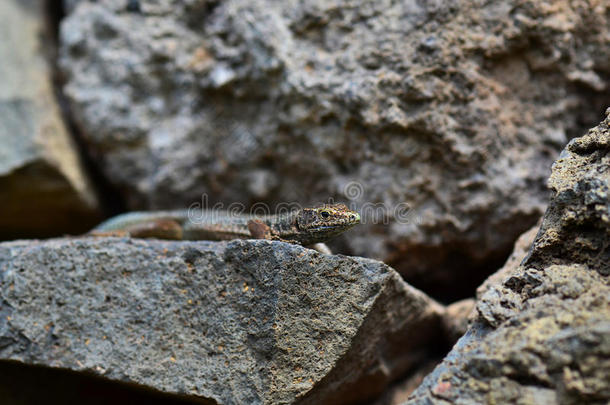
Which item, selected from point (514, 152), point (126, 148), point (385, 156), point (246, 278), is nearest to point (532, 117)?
point (514, 152)

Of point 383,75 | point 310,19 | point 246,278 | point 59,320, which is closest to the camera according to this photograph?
point 246,278

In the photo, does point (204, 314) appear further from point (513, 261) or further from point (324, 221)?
point (513, 261)

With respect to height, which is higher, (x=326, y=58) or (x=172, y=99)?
(x=326, y=58)

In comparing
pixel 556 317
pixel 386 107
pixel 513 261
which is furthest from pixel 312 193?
pixel 556 317

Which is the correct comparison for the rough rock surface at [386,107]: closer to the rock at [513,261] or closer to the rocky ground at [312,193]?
the rocky ground at [312,193]

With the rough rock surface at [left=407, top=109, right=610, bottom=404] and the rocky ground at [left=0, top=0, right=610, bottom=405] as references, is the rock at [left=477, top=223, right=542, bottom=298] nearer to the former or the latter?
the rocky ground at [left=0, top=0, right=610, bottom=405]

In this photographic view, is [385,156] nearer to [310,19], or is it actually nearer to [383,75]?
[383,75]


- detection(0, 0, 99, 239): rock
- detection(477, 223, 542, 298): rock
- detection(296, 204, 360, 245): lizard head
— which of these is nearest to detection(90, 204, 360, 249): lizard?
detection(296, 204, 360, 245): lizard head

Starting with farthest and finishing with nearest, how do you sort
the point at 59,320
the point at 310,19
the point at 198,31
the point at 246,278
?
the point at 198,31, the point at 310,19, the point at 59,320, the point at 246,278
